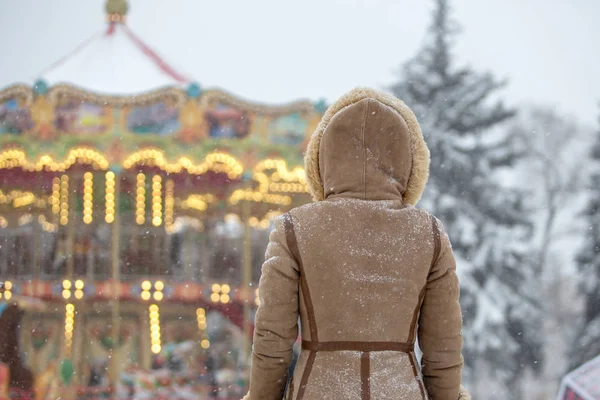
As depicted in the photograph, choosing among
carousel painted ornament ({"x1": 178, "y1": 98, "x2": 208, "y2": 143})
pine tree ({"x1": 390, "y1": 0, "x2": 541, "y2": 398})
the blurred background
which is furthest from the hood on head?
pine tree ({"x1": 390, "y1": 0, "x2": 541, "y2": 398})

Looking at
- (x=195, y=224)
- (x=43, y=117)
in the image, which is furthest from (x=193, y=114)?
(x=195, y=224)

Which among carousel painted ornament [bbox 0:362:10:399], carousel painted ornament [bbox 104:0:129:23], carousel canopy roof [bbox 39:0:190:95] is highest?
carousel painted ornament [bbox 104:0:129:23]

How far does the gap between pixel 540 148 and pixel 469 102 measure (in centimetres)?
207

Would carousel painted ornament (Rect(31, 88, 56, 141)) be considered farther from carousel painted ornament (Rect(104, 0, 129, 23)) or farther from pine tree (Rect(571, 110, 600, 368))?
pine tree (Rect(571, 110, 600, 368))

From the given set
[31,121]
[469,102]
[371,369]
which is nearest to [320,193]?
[371,369]

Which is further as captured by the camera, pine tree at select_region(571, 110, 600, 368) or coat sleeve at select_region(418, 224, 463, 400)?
pine tree at select_region(571, 110, 600, 368)

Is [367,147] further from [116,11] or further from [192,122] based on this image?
[116,11]

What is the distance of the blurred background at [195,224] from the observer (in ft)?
23.5

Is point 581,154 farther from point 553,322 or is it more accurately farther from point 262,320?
point 262,320

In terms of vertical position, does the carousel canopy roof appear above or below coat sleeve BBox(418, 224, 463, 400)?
above

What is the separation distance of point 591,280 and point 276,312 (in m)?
12.4

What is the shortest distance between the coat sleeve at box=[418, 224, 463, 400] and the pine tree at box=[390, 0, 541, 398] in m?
10.5

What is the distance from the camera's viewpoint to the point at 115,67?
7.44 metres

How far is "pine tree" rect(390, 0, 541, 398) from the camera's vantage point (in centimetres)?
1233
